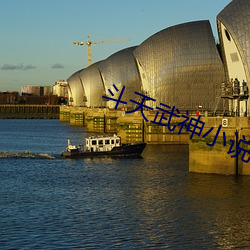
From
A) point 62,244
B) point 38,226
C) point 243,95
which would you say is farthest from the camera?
point 243,95

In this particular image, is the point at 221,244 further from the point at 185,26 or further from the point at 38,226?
the point at 185,26

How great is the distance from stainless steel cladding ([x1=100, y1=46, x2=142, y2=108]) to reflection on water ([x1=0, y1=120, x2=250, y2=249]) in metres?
55.0

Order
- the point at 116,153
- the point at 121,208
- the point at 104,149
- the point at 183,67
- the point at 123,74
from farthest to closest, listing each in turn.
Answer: the point at 123,74 < the point at 183,67 < the point at 104,149 < the point at 116,153 < the point at 121,208

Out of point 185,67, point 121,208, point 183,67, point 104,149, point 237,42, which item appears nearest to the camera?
point 121,208

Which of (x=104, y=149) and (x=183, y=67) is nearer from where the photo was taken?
(x=104, y=149)

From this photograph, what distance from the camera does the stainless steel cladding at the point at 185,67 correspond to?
8406cm

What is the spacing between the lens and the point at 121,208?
37500mm

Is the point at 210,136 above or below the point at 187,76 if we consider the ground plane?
below

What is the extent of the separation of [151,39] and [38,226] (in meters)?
59.6

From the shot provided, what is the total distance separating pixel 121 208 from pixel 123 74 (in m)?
79.3

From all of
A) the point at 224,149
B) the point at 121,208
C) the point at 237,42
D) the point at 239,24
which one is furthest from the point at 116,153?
the point at 121,208

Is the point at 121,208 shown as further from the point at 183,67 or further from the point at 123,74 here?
the point at 123,74

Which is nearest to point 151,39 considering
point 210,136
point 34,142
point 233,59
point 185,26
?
point 185,26

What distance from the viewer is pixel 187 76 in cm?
8538
